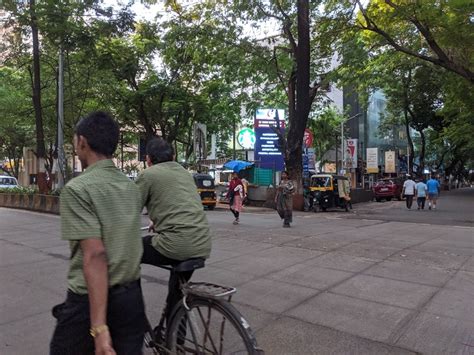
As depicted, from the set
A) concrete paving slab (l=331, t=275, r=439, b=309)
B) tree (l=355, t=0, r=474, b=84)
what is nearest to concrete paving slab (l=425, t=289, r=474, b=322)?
concrete paving slab (l=331, t=275, r=439, b=309)

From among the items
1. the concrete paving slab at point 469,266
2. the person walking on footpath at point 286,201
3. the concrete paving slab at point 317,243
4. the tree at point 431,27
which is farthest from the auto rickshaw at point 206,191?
the concrete paving slab at point 469,266

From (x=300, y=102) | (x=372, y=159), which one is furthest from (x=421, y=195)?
(x=372, y=159)

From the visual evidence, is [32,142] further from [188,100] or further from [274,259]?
[274,259]

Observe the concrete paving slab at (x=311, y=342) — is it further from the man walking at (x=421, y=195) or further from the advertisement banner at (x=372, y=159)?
the advertisement banner at (x=372, y=159)

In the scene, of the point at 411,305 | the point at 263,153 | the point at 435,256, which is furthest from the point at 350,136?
the point at 411,305

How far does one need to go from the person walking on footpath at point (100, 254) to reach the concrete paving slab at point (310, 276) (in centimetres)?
408

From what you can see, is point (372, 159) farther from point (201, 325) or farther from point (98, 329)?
point (98, 329)

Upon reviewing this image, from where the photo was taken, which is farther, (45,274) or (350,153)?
(350,153)

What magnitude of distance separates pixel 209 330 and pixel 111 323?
33.1 inches

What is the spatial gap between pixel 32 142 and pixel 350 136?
97.0ft

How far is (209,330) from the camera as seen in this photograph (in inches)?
117

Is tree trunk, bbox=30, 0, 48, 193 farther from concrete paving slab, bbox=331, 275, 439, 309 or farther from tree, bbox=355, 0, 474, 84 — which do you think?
concrete paving slab, bbox=331, 275, 439, 309

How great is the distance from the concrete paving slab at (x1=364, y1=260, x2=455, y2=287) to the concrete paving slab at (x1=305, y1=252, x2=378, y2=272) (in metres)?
0.20

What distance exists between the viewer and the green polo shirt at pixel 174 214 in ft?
10.1
